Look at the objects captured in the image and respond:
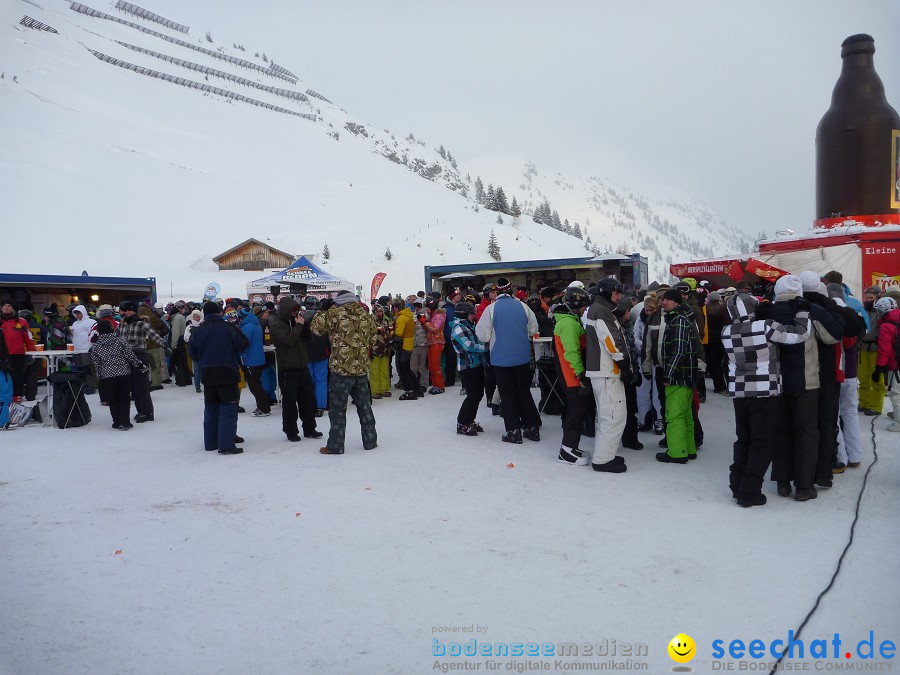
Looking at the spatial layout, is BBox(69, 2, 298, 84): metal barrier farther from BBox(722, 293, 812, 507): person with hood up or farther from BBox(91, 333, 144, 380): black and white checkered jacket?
BBox(722, 293, 812, 507): person with hood up

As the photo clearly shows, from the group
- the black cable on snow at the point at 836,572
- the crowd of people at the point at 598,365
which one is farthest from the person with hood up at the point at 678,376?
the black cable on snow at the point at 836,572

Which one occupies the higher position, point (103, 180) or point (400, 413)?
point (103, 180)

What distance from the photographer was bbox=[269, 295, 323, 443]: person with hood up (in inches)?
291

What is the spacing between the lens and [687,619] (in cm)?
303

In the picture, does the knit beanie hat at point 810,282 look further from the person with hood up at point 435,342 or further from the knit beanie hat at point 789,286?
the person with hood up at point 435,342

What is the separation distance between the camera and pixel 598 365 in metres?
5.66

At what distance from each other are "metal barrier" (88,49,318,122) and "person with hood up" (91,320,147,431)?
85542 mm

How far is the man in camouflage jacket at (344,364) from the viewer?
6.59 metres

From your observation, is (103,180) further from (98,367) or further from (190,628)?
(190,628)

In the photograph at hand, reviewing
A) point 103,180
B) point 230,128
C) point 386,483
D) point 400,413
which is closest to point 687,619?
point 386,483

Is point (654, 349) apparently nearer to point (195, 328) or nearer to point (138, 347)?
point (195, 328)

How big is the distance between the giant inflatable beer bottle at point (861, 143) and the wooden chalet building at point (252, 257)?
30.8m

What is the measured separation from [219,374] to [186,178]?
53824mm

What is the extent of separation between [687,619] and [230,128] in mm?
80711
